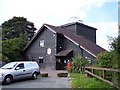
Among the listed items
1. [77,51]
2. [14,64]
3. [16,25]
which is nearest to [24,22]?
[16,25]

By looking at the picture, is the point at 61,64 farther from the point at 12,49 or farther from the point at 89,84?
the point at 89,84

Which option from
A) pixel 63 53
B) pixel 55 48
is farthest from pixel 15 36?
pixel 63 53

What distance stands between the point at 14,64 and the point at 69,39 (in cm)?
2040

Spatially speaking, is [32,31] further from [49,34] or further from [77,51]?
[77,51]

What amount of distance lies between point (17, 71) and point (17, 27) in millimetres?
41014

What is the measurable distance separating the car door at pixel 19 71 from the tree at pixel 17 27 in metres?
38.0

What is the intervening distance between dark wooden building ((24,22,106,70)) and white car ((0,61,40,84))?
15606mm

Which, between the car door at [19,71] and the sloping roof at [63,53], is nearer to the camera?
the car door at [19,71]

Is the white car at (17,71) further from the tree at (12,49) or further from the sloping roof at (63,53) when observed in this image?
the tree at (12,49)

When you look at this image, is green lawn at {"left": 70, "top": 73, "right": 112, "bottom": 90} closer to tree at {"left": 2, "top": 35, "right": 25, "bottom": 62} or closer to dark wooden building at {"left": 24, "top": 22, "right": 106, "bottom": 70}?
dark wooden building at {"left": 24, "top": 22, "right": 106, "bottom": 70}

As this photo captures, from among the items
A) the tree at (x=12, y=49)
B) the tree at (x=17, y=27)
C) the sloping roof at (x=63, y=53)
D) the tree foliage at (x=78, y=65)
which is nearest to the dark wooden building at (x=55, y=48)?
the sloping roof at (x=63, y=53)

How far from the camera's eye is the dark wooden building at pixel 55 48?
37688 mm

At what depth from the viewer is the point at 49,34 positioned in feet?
133

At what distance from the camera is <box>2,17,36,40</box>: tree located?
5722 centimetres
